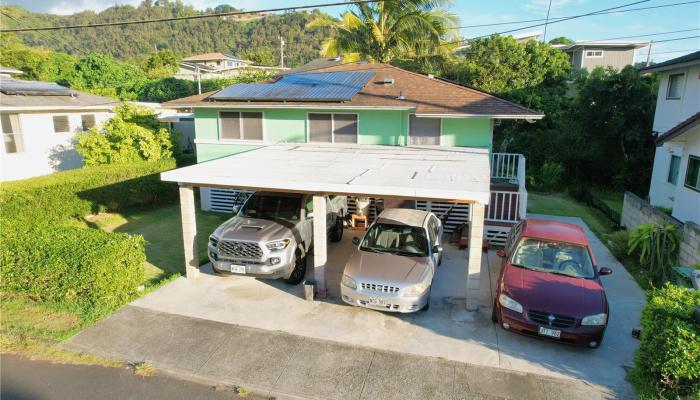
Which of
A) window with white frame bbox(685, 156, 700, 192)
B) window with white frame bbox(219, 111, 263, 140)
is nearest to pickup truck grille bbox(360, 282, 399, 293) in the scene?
window with white frame bbox(219, 111, 263, 140)

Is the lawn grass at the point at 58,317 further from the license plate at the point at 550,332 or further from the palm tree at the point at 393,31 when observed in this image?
the palm tree at the point at 393,31

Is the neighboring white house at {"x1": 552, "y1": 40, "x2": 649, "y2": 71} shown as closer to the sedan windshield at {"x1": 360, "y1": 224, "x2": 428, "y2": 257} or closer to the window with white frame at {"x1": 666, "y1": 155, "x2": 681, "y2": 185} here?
the window with white frame at {"x1": 666, "y1": 155, "x2": 681, "y2": 185}

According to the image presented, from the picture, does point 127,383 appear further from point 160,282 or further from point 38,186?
point 38,186

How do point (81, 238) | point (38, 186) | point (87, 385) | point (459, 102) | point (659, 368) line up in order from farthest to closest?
point (459, 102)
point (38, 186)
point (81, 238)
point (87, 385)
point (659, 368)

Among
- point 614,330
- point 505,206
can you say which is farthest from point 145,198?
point 614,330

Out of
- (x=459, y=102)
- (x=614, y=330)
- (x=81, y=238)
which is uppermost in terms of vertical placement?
(x=459, y=102)

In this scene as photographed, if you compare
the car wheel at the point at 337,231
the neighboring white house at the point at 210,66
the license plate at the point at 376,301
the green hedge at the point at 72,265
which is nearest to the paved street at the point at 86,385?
the green hedge at the point at 72,265

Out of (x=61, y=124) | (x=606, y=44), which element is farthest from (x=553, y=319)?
(x=606, y=44)
